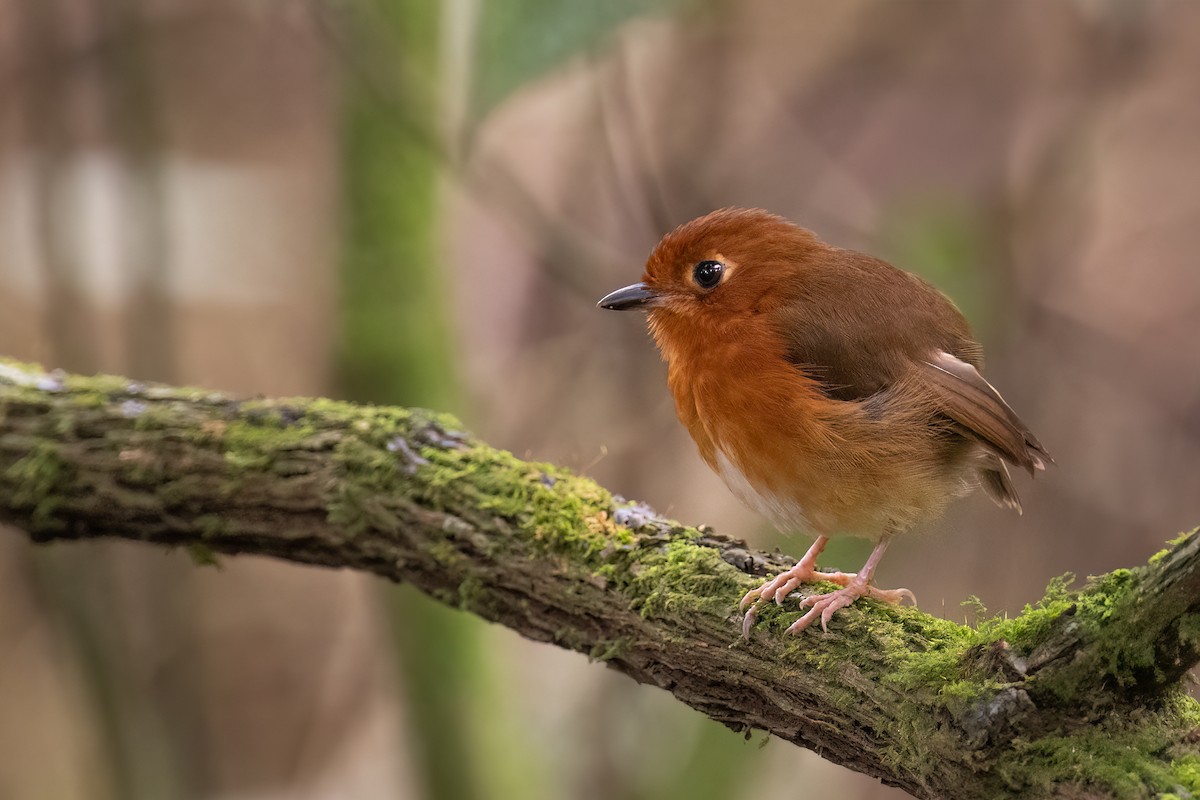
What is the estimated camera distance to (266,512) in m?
3.06

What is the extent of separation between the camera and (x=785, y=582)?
2686 millimetres

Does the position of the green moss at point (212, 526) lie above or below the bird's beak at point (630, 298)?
below

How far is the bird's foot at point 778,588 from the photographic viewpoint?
2.57 m

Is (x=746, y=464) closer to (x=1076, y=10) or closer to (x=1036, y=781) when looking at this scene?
(x=1036, y=781)

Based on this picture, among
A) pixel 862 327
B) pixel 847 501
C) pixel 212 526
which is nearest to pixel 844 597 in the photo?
pixel 847 501

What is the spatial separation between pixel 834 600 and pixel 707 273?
1.04 meters

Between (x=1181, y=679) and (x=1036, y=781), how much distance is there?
0.28 m

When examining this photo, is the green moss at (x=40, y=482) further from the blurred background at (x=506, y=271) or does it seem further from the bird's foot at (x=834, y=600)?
the bird's foot at (x=834, y=600)

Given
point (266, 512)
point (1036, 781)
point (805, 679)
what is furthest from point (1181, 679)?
point (266, 512)

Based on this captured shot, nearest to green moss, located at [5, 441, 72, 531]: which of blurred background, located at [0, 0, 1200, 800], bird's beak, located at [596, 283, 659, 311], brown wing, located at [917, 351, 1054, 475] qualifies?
blurred background, located at [0, 0, 1200, 800]

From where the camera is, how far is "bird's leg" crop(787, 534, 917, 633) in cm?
251

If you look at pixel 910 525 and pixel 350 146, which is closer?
pixel 910 525

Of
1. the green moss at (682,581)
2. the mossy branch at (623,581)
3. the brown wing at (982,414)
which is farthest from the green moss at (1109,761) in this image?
the brown wing at (982,414)

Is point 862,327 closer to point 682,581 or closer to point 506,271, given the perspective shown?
point 682,581
